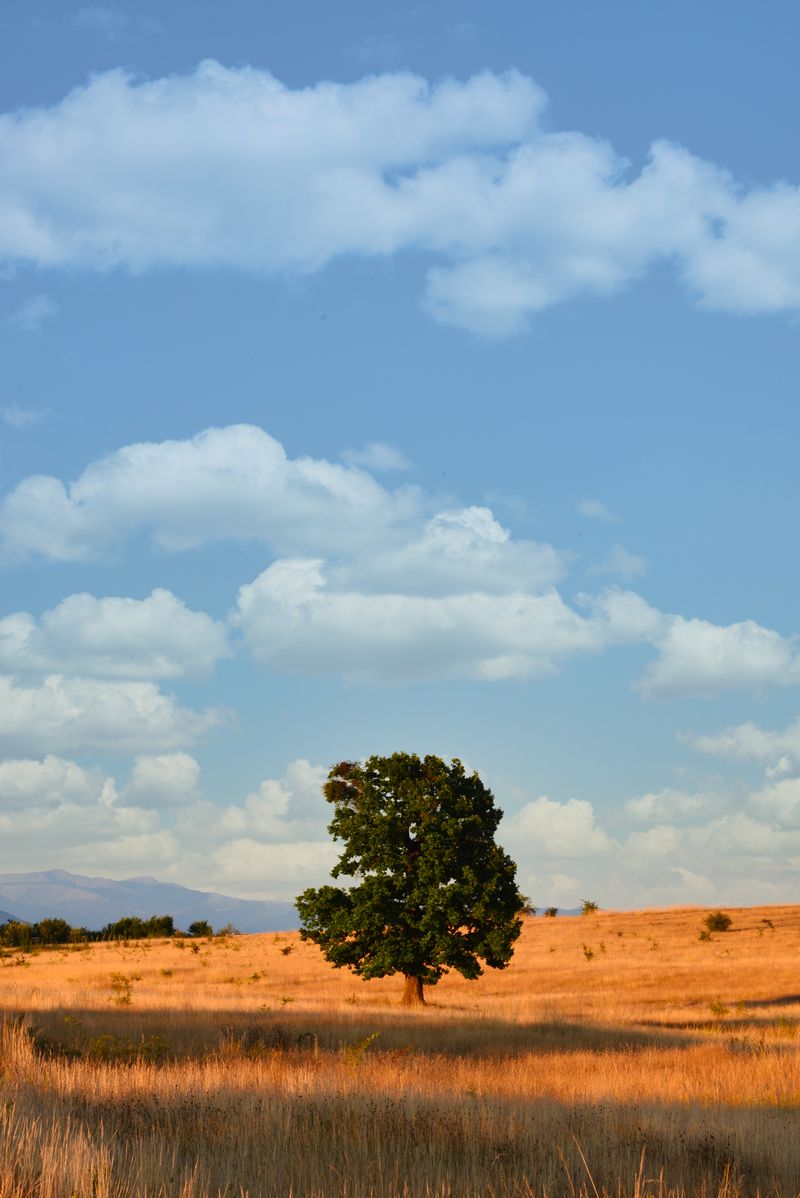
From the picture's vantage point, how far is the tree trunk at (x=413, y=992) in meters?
39.0

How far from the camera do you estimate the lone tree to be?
1479 inches

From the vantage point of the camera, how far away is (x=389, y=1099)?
1327cm

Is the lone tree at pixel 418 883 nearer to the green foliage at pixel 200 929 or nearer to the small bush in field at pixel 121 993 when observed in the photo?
the small bush in field at pixel 121 993

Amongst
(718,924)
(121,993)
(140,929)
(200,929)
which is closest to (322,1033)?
(121,993)

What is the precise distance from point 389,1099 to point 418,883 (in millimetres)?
25352

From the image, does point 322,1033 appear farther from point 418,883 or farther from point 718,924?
point 718,924

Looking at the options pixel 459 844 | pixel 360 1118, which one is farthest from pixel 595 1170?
pixel 459 844

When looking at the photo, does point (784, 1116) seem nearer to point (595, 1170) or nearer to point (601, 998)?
point (595, 1170)

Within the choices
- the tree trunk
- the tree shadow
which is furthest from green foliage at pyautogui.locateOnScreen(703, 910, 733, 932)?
the tree shadow

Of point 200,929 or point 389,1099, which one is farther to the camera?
point 200,929

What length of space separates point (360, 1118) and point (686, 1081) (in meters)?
7.89

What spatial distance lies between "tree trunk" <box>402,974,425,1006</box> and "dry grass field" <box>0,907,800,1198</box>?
764 millimetres

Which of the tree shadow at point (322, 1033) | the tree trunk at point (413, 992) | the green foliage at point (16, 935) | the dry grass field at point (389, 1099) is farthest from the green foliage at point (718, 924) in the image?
the green foliage at point (16, 935)

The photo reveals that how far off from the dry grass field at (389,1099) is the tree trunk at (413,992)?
764mm
